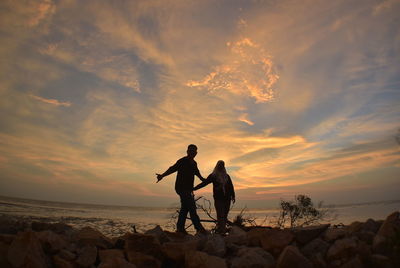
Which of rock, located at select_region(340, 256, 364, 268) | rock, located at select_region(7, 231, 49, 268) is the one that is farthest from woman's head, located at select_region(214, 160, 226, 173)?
rock, located at select_region(7, 231, 49, 268)

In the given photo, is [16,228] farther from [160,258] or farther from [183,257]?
[183,257]

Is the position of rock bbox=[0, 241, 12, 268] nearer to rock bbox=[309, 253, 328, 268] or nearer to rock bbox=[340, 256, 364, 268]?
rock bbox=[309, 253, 328, 268]

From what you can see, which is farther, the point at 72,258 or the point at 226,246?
the point at 226,246

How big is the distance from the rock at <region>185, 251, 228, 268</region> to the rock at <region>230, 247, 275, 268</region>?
23cm

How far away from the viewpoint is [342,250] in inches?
171

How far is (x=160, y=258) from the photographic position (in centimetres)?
496

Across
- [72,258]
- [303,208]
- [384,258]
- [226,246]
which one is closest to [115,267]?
[72,258]

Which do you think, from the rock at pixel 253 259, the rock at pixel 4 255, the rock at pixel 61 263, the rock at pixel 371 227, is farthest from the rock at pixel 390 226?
the rock at pixel 4 255

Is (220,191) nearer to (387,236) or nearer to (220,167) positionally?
(220,167)

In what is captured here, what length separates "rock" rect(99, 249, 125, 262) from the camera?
4.71 m

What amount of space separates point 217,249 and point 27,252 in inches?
119

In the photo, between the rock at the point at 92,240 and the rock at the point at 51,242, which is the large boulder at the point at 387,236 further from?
the rock at the point at 51,242

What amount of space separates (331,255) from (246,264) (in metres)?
1.36

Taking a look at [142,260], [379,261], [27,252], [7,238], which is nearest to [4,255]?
[7,238]
